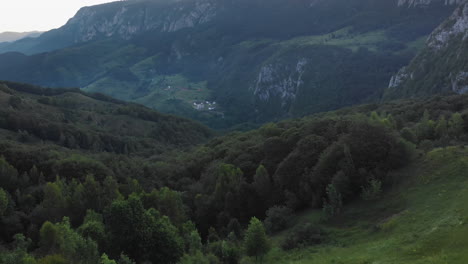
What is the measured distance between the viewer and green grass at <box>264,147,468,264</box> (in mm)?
33375

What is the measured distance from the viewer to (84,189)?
77.4 m

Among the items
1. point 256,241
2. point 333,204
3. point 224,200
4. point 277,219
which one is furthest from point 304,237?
point 224,200

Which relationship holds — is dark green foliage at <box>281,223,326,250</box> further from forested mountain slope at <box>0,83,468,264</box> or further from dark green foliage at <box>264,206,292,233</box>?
dark green foliage at <box>264,206,292,233</box>

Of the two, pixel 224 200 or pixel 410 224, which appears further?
pixel 224 200

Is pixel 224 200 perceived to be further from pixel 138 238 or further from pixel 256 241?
pixel 256 241

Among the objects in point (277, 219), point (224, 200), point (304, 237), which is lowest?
point (224, 200)

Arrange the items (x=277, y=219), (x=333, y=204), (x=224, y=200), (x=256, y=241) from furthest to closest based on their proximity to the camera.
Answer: (x=224, y=200) < (x=277, y=219) < (x=333, y=204) < (x=256, y=241)

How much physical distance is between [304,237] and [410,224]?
43.3 ft

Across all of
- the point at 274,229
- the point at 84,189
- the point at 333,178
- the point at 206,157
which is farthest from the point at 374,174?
the point at 206,157

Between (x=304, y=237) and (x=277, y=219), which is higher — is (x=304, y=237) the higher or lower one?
the higher one

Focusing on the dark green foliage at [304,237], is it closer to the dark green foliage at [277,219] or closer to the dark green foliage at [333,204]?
the dark green foliage at [333,204]

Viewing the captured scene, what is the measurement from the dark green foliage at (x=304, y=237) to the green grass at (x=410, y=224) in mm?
1349

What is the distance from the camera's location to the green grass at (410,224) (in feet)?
109

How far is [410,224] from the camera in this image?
41.8m
